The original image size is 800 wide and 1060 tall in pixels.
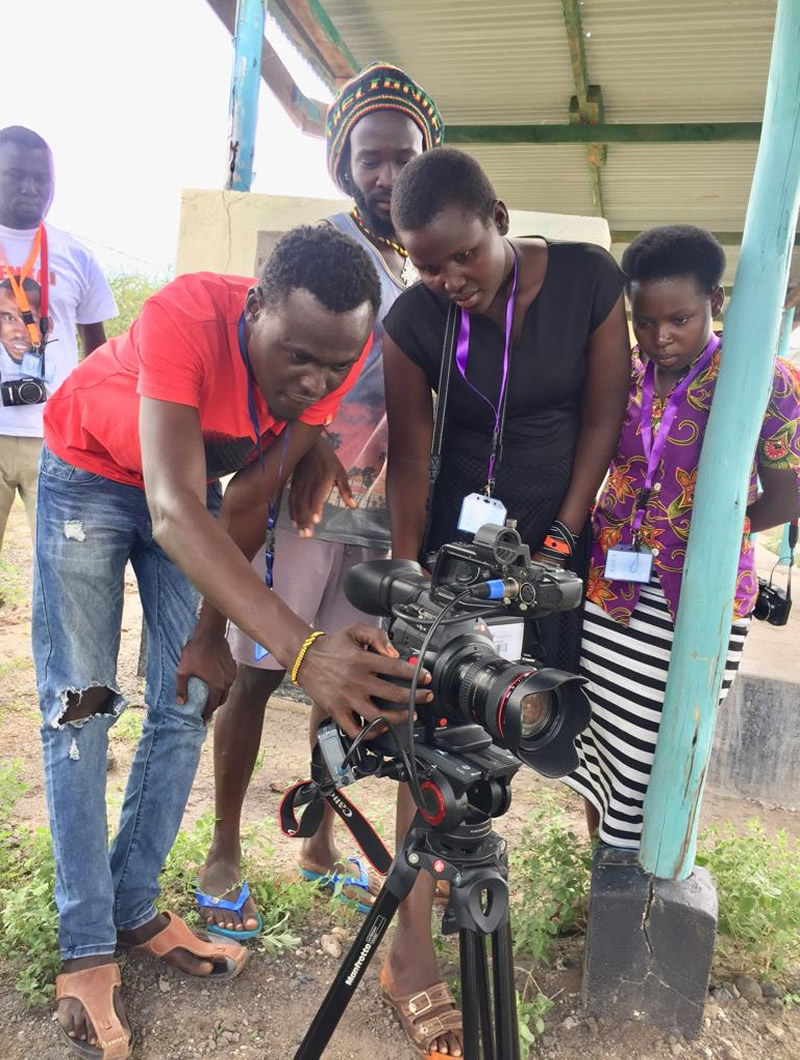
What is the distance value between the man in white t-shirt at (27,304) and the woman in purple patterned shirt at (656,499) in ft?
7.21

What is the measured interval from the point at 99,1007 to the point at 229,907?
435 millimetres

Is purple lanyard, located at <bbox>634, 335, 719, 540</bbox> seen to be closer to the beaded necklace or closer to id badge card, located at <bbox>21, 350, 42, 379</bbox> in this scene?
the beaded necklace

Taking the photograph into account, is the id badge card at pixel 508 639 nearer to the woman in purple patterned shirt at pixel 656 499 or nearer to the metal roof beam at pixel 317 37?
the woman in purple patterned shirt at pixel 656 499

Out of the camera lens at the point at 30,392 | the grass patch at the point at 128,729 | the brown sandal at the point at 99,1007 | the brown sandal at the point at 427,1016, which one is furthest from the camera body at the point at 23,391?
the brown sandal at the point at 427,1016

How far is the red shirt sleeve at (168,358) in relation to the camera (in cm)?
157

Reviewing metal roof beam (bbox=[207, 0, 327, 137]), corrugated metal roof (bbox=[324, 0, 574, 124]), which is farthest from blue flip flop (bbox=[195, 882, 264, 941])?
corrugated metal roof (bbox=[324, 0, 574, 124])

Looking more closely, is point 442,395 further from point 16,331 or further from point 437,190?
point 16,331

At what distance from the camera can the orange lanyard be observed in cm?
310

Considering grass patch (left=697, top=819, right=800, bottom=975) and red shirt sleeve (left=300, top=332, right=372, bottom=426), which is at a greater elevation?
red shirt sleeve (left=300, top=332, right=372, bottom=426)

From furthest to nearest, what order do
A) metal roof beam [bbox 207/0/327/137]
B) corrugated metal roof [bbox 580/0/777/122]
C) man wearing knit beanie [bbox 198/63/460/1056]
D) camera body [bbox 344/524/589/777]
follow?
metal roof beam [bbox 207/0/327/137]
corrugated metal roof [bbox 580/0/777/122]
man wearing knit beanie [bbox 198/63/460/1056]
camera body [bbox 344/524/589/777]

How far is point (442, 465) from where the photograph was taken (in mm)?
2119

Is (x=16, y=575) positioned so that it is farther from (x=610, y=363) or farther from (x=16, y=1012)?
(x=610, y=363)

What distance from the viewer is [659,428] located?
2020 mm

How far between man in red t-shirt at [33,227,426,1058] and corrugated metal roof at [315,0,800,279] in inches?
140
